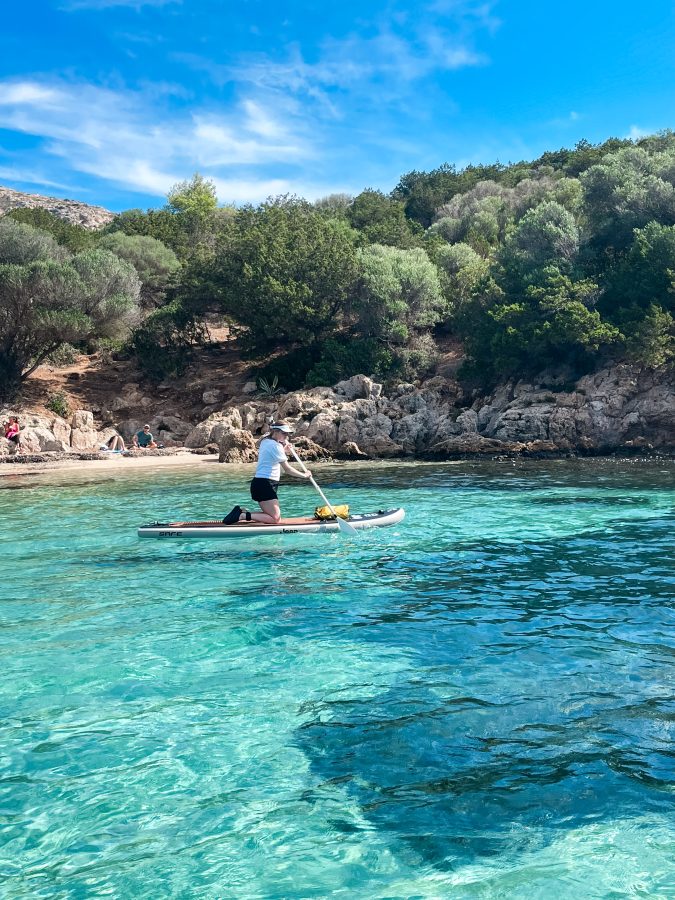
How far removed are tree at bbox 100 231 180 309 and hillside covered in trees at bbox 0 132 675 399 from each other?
0.32 ft

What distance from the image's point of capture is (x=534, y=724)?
5.89 m

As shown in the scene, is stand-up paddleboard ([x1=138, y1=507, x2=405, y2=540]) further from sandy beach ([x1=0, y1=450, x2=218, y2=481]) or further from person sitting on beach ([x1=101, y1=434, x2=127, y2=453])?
person sitting on beach ([x1=101, y1=434, x2=127, y2=453])

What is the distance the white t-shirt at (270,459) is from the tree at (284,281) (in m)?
27.7

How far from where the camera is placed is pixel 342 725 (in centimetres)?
605

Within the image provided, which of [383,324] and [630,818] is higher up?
[383,324]

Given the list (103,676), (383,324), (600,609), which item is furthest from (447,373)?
(103,676)

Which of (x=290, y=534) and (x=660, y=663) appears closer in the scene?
(x=660, y=663)

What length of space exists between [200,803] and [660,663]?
4451 millimetres

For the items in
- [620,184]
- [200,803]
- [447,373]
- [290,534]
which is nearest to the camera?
[200,803]

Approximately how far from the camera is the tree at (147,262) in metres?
49.1

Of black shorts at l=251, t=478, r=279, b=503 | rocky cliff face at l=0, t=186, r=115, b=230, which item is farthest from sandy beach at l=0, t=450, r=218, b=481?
rocky cliff face at l=0, t=186, r=115, b=230

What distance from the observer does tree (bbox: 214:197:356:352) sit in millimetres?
41375

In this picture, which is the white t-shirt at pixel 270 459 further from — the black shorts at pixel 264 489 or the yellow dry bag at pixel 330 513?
the yellow dry bag at pixel 330 513

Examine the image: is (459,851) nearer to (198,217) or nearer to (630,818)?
(630,818)
